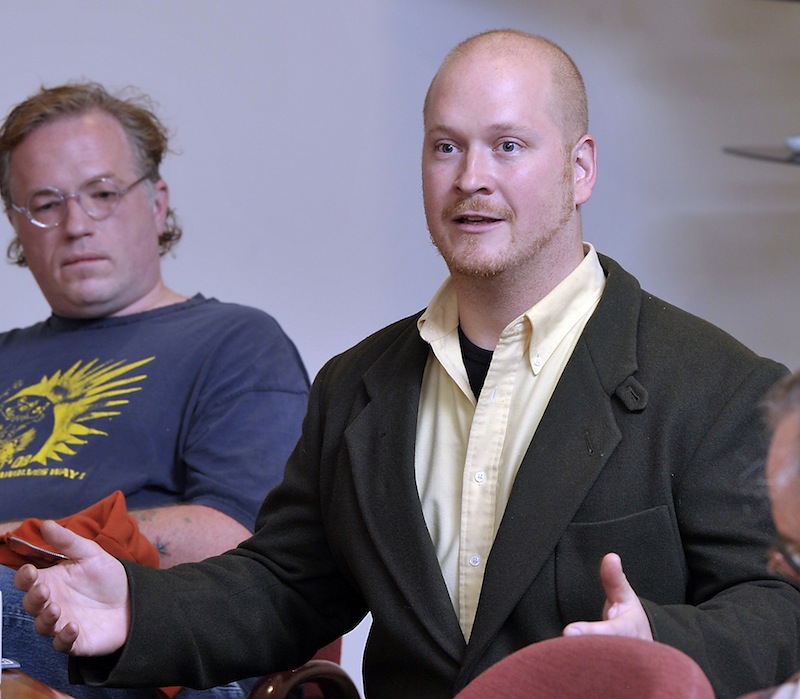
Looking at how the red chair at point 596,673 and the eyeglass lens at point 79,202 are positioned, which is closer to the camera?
the red chair at point 596,673

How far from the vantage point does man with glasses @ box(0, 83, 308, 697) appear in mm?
2330

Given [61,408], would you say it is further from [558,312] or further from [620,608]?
[620,608]

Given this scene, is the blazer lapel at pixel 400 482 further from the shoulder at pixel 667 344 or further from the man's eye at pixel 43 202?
the man's eye at pixel 43 202

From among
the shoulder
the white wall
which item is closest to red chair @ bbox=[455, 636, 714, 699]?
the shoulder

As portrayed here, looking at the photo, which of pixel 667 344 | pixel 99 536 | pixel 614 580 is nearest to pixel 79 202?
pixel 99 536

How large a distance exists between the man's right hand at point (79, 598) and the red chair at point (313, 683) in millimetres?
229

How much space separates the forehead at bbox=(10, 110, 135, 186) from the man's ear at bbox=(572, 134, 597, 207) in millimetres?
1356

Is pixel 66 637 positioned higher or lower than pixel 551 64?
lower

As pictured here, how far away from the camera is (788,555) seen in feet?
2.72

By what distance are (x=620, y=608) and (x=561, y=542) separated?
29 centimetres

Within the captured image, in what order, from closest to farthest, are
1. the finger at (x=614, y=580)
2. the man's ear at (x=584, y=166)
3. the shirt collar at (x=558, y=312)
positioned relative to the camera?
the finger at (x=614, y=580) < the shirt collar at (x=558, y=312) < the man's ear at (x=584, y=166)

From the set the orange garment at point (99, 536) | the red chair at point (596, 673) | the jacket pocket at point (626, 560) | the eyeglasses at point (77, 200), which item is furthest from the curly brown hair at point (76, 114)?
the red chair at point (596, 673)

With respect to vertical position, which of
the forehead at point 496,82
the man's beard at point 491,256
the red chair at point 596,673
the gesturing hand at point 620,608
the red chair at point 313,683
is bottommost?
the red chair at point 313,683

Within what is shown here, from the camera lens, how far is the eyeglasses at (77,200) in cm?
277
